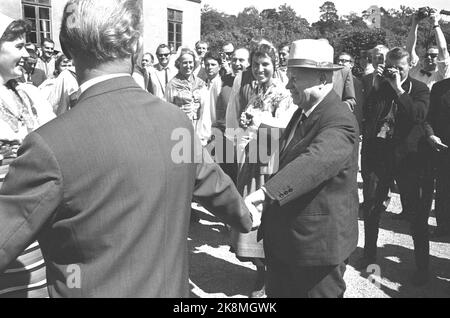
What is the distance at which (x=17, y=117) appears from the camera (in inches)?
101

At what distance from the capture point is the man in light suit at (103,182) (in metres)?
1.20

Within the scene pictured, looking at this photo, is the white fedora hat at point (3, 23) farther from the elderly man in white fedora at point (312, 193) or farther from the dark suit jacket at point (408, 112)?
the dark suit jacket at point (408, 112)

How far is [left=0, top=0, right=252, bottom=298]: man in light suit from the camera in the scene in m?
1.20

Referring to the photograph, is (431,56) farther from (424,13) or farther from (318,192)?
(318,192)

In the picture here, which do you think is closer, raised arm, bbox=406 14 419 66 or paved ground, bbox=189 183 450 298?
paved ground, bbox=189 183 450 298

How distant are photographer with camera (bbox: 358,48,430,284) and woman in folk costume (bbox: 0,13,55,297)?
2.92m

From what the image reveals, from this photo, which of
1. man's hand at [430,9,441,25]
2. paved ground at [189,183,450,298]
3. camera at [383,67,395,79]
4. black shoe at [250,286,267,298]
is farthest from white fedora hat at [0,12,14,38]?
→ man's hand at [430,9,441,25]

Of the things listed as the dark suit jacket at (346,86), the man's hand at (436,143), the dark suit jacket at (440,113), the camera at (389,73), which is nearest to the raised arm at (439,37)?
the dark suit jacket at (346,86)

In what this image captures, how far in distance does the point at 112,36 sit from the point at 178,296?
88cm

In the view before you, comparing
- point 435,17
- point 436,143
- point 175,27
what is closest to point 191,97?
point 436,143

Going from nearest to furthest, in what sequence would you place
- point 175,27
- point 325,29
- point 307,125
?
point 307,125
point 175,27
point 325,29

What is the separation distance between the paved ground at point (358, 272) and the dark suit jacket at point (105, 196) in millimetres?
2471

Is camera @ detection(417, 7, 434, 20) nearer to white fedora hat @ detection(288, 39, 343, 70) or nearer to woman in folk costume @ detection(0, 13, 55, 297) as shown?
white fedora hat @ detection(288, 39, 343, 70)

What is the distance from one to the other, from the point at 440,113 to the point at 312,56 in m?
2.16
